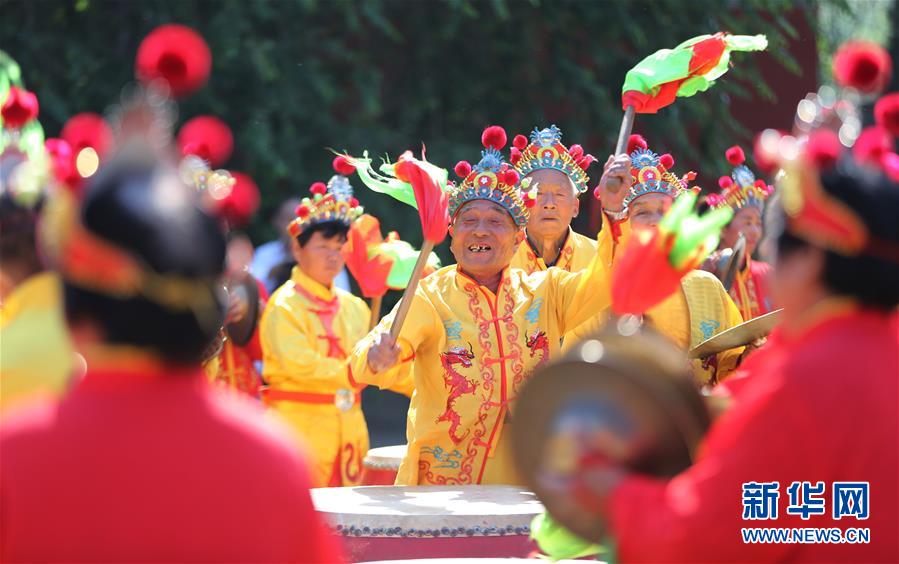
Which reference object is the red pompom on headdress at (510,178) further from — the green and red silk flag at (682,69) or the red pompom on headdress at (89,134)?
the red pompom on headdress at (89,134)

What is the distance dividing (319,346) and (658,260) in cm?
473

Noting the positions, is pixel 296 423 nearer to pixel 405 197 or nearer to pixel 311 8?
pixel 405 197

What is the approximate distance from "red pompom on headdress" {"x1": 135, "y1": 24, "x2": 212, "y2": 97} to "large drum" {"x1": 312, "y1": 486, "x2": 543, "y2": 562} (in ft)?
6.75

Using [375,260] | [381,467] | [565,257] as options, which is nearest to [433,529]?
[381,467]

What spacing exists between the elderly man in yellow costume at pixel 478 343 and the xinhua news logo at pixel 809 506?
8.20ft

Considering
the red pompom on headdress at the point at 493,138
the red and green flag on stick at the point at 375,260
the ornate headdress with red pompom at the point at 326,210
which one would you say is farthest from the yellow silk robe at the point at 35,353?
the ornate headdress with red pompom at the point at 326,210

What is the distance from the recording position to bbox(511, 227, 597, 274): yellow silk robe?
6.18 meters

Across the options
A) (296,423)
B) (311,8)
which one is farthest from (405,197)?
(311,8)

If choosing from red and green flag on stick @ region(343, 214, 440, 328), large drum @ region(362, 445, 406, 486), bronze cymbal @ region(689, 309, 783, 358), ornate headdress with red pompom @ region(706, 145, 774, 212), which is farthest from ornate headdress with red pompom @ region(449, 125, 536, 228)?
ornate headdress with red pompom @ region(706, 145, 774, 212)

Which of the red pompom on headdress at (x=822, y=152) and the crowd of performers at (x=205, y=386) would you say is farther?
the red pompom on headdress at (x=822, y=152)

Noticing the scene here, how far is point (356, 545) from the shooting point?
402cm

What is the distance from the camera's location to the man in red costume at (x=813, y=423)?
219 cm

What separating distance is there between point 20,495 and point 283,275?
22.2 ft

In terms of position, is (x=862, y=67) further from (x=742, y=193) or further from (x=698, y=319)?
(x=742, y=193)
